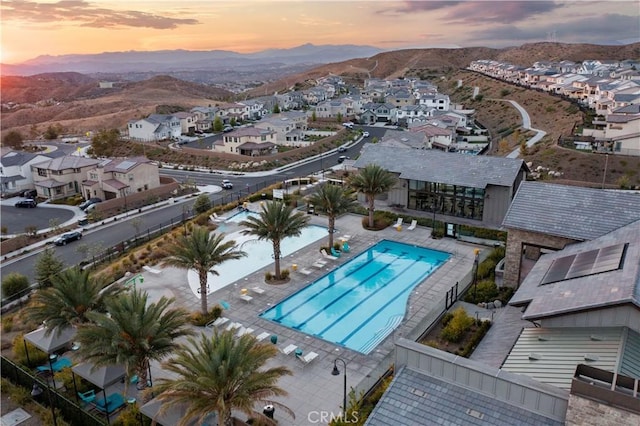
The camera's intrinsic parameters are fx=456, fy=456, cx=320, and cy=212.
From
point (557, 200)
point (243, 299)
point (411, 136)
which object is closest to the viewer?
point (557, 200)

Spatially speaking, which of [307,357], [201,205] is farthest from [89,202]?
[307,357]

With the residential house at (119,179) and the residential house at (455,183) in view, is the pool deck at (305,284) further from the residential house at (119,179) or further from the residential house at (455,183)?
the residential house at (119,179)

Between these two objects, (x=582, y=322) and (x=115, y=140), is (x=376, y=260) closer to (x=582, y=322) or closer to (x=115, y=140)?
(x=582, y=322)

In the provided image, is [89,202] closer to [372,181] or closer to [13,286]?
[13,286]

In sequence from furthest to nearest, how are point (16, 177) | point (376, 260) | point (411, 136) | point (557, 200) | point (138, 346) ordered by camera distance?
point (411, 136)
point (16, 177)
point (376, 260)
point (557, 200)
point (138, 346)

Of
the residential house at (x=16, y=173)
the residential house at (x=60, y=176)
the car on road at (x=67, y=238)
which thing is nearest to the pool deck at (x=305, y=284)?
the car on road at (x=67, y=238)

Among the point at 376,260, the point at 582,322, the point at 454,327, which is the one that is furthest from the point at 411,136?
the point at 582,322

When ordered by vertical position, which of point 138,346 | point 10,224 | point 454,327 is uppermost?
point 138,346
